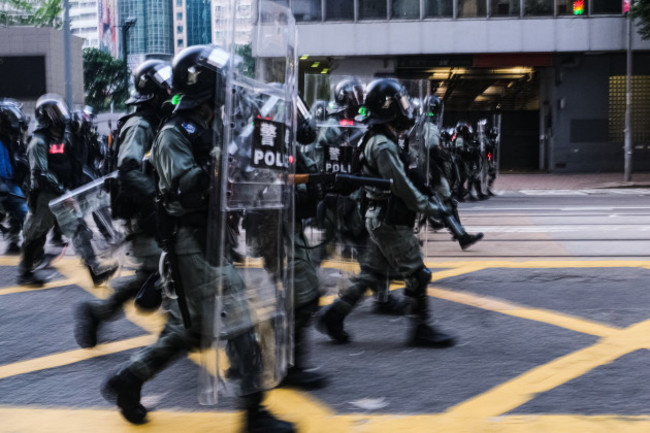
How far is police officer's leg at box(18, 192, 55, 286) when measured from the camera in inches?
286

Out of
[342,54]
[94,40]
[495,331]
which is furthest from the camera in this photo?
[94,40]

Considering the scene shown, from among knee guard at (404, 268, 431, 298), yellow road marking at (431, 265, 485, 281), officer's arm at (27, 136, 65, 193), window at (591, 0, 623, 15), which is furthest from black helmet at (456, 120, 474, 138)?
window at (591, 0, 623, 15)

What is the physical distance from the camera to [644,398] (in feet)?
12.4

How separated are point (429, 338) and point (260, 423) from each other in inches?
71.5

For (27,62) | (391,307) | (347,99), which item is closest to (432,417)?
(391,307)

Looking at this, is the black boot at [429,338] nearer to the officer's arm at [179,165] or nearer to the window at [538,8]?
the officer's arm at [179,165]

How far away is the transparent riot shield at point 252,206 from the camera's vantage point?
3084mm

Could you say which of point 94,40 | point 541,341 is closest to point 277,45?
point 541,341

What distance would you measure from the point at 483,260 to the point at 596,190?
11.9 m

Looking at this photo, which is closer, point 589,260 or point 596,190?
point 589,260

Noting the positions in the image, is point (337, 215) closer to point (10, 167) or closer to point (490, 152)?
point (10, 167)

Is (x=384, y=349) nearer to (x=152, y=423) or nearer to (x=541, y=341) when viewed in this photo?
(x=541, y=341)

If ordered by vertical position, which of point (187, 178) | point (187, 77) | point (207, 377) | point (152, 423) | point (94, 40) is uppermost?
point (94, 40)

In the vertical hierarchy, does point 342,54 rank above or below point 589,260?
above
